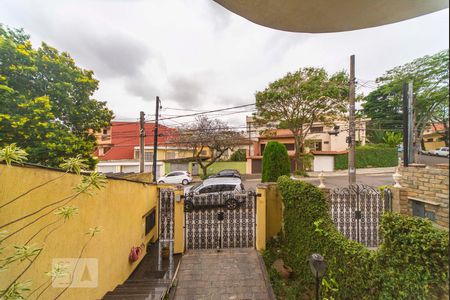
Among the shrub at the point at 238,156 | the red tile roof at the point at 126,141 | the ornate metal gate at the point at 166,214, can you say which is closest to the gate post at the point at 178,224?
the ornate metal gate at the point at 166,214

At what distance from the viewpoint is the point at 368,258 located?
6.38 feet

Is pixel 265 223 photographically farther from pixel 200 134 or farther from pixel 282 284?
pixel 200 134

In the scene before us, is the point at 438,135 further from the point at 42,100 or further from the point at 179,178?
the point at 179,178

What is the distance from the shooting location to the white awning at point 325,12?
4.36 feet

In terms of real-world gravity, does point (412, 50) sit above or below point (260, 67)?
below

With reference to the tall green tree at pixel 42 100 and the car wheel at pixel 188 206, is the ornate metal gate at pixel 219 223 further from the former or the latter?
the tall green tree at pixel 42 100

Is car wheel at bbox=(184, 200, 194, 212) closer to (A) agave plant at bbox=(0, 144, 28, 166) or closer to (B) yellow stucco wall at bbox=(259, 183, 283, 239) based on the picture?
(B) yellow stucco wall at bbox=(259, 183, 283, 239)

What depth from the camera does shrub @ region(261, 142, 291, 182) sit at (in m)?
6.63

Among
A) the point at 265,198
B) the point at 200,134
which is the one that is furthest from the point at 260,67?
the point at 200,134

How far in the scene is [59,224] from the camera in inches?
83.1

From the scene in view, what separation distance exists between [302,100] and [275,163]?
8.59m

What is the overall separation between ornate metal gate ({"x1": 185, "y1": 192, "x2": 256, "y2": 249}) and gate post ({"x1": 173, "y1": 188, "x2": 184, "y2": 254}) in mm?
183

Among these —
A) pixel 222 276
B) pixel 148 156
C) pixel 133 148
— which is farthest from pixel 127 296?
pixel 133 148

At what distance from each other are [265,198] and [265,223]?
723 millimetres
